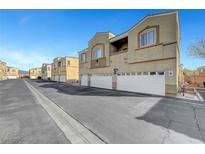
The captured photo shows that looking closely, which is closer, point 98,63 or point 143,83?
point 143,83

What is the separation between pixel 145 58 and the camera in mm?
11633

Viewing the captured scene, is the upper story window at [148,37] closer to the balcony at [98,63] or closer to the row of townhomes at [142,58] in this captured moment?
the row of townhomes at [142,58]

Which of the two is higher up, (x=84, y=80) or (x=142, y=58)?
(x=142, y=58)

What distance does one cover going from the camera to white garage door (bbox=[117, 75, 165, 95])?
34.2 ft

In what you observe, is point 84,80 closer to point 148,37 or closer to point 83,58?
point 83,58

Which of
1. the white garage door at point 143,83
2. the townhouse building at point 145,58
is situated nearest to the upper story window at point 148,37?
the townhouse building at point 145,58

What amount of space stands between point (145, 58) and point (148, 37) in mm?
2100

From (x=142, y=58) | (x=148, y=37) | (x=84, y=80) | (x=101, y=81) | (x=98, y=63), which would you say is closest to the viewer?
(x=148, y=37)

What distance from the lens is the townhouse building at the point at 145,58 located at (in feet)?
32.5

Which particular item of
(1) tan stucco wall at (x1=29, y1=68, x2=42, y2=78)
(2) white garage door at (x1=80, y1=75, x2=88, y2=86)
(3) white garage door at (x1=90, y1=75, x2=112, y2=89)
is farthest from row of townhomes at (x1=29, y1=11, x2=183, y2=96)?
(1) tan stucco wall at (x1=29, y1=68, x2=42, y2=78)

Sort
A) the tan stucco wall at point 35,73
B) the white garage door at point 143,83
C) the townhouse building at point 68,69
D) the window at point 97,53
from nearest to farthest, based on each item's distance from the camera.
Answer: the white garage door at point 143,83
the window at point 97,53
the townhouse building at point 68,69
the tan stucco wall at point 35,73

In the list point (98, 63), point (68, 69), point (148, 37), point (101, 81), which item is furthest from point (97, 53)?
point (68, 69)
